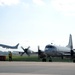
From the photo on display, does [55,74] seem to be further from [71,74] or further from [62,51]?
[62,51]

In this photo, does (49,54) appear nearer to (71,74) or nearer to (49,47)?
(49,47)

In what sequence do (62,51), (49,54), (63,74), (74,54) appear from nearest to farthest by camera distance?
(63,74) → (74,54) → (49,54) → (62,51)

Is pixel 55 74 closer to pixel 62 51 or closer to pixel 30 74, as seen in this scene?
pixel 30 74

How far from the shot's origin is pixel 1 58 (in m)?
45.3

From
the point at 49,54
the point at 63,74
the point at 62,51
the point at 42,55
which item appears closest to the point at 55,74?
the point at 63,74

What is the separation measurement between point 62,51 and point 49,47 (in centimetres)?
469

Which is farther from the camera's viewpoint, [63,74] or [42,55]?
[42,55]

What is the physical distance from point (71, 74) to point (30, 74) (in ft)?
8.82

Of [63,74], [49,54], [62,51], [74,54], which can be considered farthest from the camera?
[62,51]

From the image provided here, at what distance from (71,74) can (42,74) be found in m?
1.90

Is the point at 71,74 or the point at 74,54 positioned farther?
the point at 74,54

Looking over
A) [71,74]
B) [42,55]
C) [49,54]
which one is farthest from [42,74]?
[49,54]

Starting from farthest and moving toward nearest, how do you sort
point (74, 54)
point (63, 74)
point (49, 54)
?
point (49, 54), point (74, 54), point (63, 74)

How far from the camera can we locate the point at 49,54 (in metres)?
54.3
